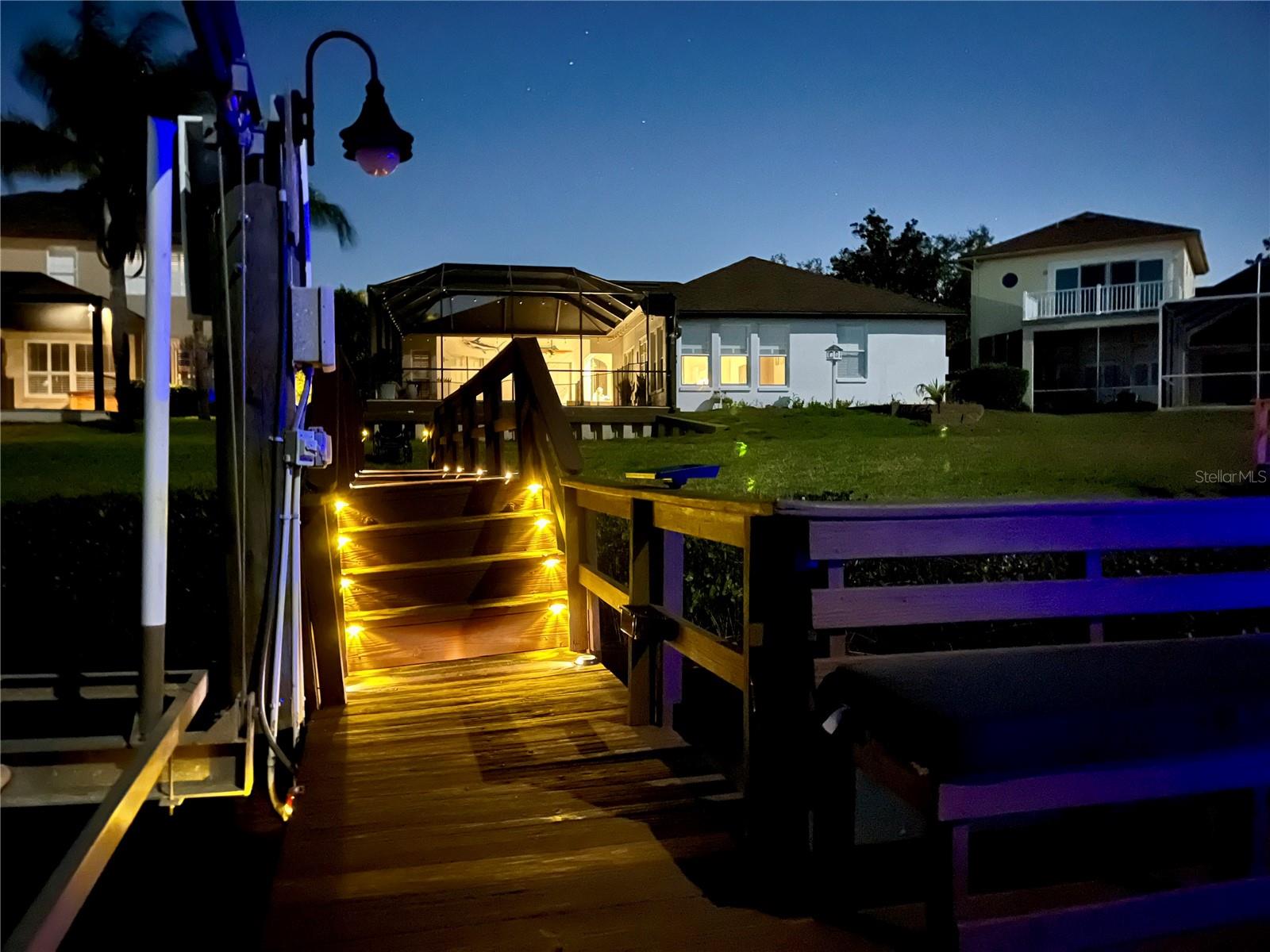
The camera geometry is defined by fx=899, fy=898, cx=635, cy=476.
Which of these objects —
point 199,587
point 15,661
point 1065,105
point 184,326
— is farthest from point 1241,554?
point 184,326

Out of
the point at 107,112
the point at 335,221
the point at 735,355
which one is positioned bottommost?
the point at 735,355

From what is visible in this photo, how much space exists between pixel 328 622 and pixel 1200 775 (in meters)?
3.69

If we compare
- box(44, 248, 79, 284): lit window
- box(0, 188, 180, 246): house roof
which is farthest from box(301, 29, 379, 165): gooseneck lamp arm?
box(44, 248, 79, 284): lit window

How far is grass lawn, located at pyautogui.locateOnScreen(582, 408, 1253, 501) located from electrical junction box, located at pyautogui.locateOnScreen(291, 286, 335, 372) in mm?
3875

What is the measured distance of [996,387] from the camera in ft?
82.1

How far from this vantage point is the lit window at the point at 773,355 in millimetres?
23969

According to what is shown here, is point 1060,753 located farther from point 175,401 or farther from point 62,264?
point 62,264

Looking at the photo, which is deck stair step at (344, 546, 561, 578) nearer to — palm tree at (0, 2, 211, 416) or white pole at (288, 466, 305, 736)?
white pole at (288, 466, 305, 736)

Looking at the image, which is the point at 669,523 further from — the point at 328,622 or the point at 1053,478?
the point at 1053,478

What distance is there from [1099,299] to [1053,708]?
1073 inches

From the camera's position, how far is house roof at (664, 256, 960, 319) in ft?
78.5

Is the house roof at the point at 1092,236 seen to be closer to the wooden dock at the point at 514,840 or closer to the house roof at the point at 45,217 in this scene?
the house roof at the point at 45,217

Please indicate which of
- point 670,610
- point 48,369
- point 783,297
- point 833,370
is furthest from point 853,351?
point 670,610

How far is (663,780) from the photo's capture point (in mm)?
3303
